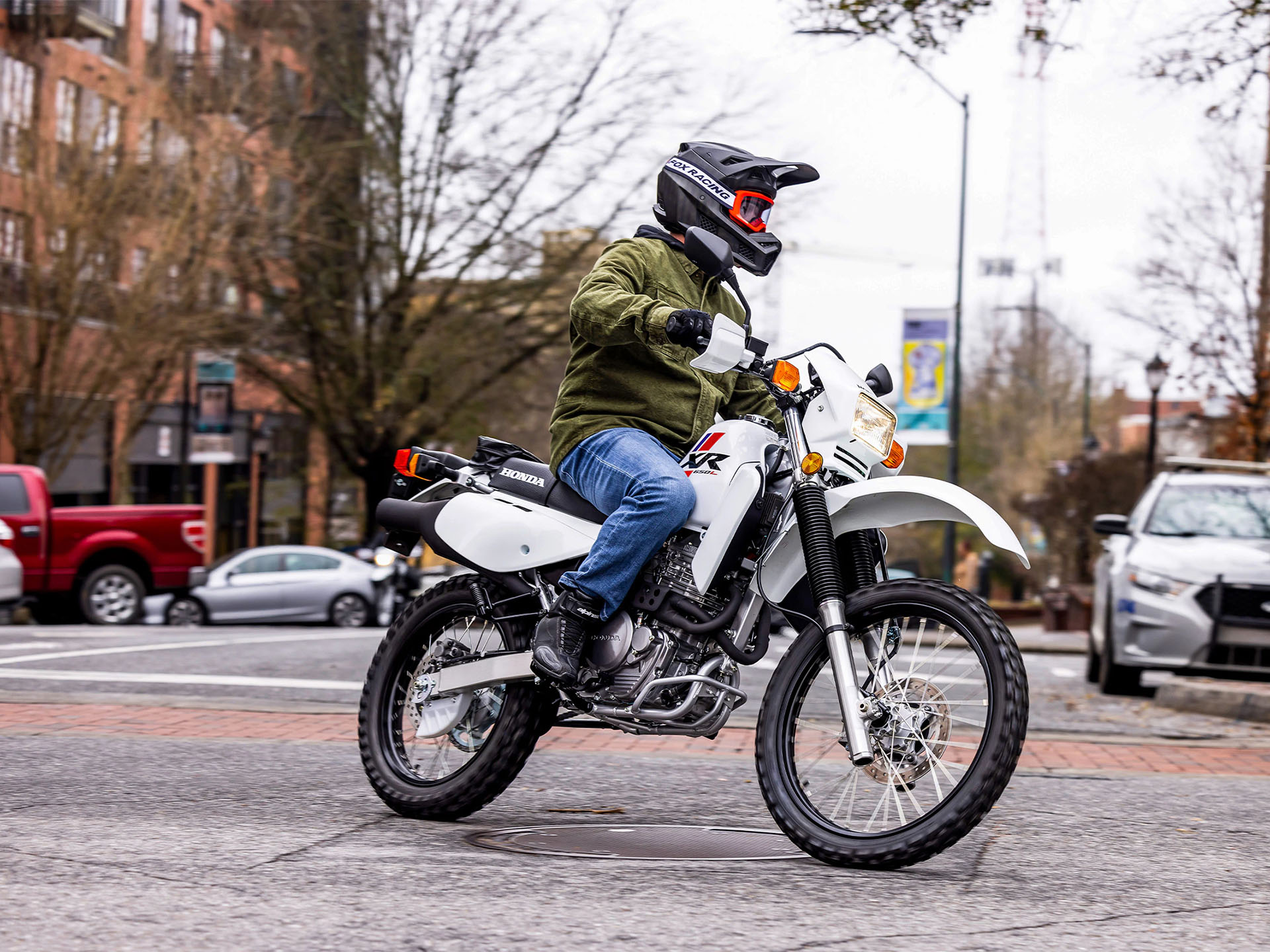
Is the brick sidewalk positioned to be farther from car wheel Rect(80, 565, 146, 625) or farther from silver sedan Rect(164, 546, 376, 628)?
silver sedan Rect(164, 546, 376, 628)

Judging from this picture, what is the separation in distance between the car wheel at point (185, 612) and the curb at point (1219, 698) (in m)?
14.5

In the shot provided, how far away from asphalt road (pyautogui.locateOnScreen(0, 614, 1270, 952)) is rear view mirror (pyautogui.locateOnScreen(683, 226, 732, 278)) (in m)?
1.58

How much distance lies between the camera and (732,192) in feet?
15.6

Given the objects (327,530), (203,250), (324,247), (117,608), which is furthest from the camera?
(327,530)

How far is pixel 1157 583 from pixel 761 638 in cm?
692

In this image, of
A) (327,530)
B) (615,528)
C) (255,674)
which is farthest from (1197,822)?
(327,530)

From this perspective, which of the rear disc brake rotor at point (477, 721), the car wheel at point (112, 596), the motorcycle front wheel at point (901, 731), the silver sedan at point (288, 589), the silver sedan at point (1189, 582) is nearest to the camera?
the motorcycle front wheel at point (901, 731)

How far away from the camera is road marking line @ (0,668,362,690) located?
9.41 m

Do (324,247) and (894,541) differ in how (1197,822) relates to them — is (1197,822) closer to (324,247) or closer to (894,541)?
(324,247)

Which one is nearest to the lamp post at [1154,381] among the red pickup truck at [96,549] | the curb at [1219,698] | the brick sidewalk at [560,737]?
the red pickup truck at [96,549]

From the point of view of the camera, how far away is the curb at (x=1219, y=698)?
9.13 m

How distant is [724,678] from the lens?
15.2 feet

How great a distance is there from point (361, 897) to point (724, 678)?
1318mm

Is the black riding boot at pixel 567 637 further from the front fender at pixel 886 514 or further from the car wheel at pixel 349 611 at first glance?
the car wheel at pixel 349 611
